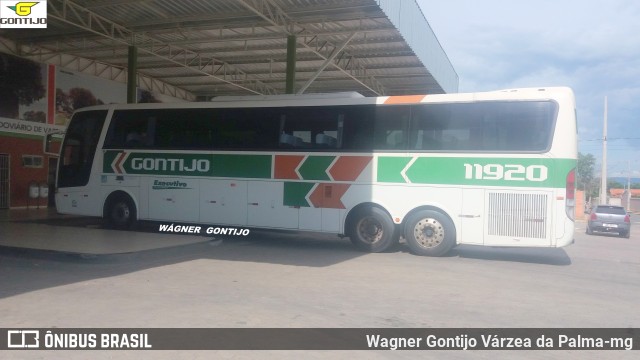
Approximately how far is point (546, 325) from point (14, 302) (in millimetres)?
6559

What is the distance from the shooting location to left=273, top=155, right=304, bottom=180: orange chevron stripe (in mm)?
12141

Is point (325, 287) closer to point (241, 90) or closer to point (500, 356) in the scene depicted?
point (500, 356)

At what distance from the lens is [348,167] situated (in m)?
11.7

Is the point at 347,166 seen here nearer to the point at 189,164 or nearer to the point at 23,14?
the point at 189,164

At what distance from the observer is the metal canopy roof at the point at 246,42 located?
51.0 feet

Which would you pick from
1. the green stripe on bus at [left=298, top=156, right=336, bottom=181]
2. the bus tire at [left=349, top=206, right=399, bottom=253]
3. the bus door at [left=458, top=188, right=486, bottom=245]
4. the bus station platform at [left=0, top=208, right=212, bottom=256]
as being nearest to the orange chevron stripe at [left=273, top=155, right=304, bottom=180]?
the green stripe on bus at [left=298, top=156, right=336, bottom=181]

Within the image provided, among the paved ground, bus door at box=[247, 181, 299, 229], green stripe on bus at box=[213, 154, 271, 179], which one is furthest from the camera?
green stripe on bus at box=[213, 154, 271, 179]

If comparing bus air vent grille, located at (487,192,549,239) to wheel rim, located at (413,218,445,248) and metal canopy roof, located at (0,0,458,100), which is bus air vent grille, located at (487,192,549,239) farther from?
metal canopy roof, located at (0,0,458,100)

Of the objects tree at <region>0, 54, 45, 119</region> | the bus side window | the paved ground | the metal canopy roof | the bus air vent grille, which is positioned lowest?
the paved ground

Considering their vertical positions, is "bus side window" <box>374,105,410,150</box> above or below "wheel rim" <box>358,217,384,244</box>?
above

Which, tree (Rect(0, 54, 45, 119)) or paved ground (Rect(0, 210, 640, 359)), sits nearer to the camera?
paved ground (Rect(0, 210, 640, 359))

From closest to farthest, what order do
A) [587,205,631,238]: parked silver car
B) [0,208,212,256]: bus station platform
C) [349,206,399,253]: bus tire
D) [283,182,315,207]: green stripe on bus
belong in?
[0,208,212,256]: bus station platform → [349,206,399,253]: bus tire → [283,182,315,207]: green stripe on bus → [587,205,631,238]: parked silver car

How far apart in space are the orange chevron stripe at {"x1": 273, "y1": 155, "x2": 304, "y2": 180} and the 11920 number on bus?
3.82 meters

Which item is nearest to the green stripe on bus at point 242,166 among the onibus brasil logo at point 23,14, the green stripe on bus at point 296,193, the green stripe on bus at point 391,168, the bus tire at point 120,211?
the green stripe on bus at point 296,193
